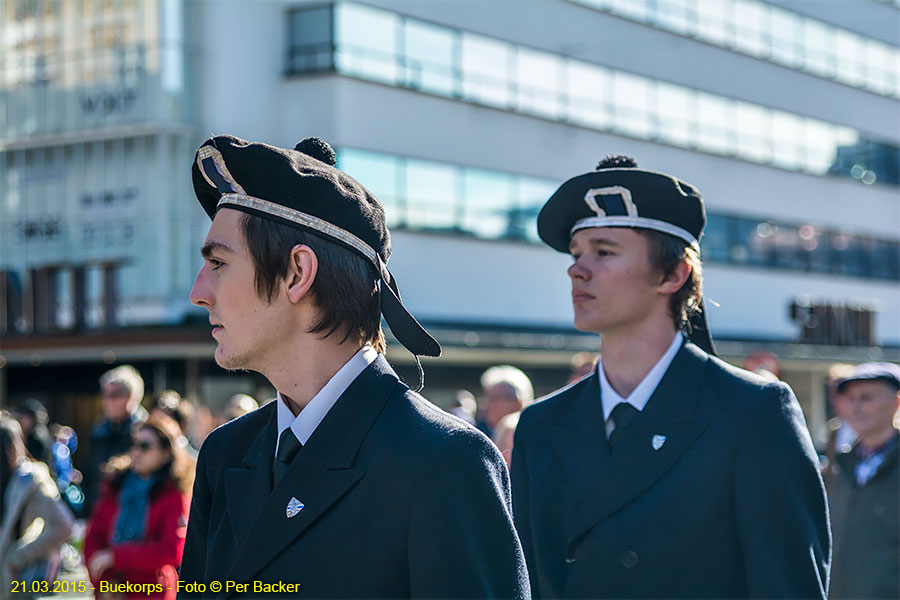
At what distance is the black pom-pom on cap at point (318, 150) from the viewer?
2977mm

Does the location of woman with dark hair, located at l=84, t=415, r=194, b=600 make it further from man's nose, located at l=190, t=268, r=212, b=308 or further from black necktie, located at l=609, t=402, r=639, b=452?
man's nose, located at l=190, t=268, r=212, b=308

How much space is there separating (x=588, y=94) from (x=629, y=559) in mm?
26817

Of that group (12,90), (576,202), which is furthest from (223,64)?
(576,202)

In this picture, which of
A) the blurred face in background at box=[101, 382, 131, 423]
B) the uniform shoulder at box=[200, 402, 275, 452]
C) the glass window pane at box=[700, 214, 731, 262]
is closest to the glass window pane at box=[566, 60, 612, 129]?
the glass window pane at box=[700, 214, 731, 262]

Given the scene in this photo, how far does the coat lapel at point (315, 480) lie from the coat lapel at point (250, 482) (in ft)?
0.08

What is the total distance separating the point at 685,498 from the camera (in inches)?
142

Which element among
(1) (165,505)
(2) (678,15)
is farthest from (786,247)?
(1) (165,505)

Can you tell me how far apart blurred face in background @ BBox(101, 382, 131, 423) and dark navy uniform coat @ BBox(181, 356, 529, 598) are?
797cm

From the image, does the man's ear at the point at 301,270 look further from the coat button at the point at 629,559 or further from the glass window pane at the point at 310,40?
the glass window pane at the point at 310,40

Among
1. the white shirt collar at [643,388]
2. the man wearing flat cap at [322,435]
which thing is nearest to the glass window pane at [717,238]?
the white shirt collar at [643,388]

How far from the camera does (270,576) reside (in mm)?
2652

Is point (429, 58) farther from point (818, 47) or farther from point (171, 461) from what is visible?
point (171, 461)

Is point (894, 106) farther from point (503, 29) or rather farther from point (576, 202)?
point (576, 202)

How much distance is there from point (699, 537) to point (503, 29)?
83.1 ft
